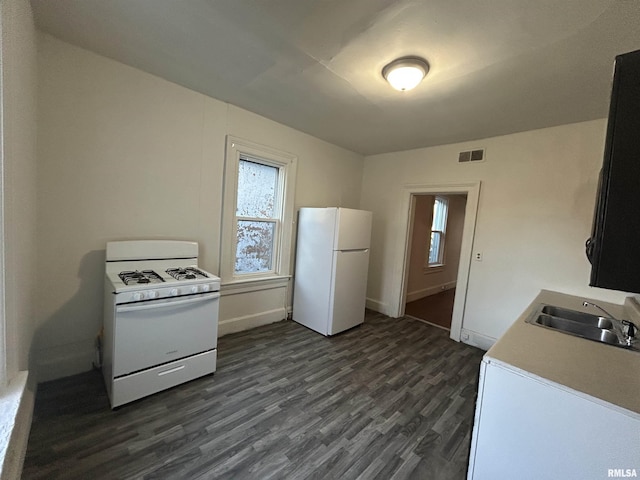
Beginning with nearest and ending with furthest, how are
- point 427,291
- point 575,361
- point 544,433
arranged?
point 544,433, point 575,361, point 427,291

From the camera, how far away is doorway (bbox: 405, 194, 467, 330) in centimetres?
468

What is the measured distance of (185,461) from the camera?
146 cm

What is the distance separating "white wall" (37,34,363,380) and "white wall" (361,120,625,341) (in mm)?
2983

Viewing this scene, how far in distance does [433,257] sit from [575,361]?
4833 millimetres

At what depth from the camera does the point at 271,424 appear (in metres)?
1.77

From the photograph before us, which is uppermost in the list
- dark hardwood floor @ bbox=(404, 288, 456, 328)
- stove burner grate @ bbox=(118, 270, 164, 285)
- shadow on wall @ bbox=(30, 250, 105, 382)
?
stove burner grate @ bbox=(118, 270, 164, 285)

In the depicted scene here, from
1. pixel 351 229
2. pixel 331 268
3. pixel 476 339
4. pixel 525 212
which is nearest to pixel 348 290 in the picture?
pixel 331 268

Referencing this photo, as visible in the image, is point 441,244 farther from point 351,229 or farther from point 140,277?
point 140,277

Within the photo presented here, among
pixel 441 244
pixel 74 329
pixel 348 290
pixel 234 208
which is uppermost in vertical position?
pixel 234 208

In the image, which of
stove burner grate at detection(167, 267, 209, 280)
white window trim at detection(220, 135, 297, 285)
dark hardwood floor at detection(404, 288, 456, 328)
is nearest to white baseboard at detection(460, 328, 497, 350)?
dark hardwood floor at detection(404, 288, 456, 328)

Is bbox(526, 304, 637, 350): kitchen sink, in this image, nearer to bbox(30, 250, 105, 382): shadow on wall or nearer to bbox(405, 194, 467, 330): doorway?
bbox(405, 194, 467, 330): doorway

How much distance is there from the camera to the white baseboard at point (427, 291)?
5.16m

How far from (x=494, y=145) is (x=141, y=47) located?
367 centimetres

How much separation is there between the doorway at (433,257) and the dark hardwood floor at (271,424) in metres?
2.06
